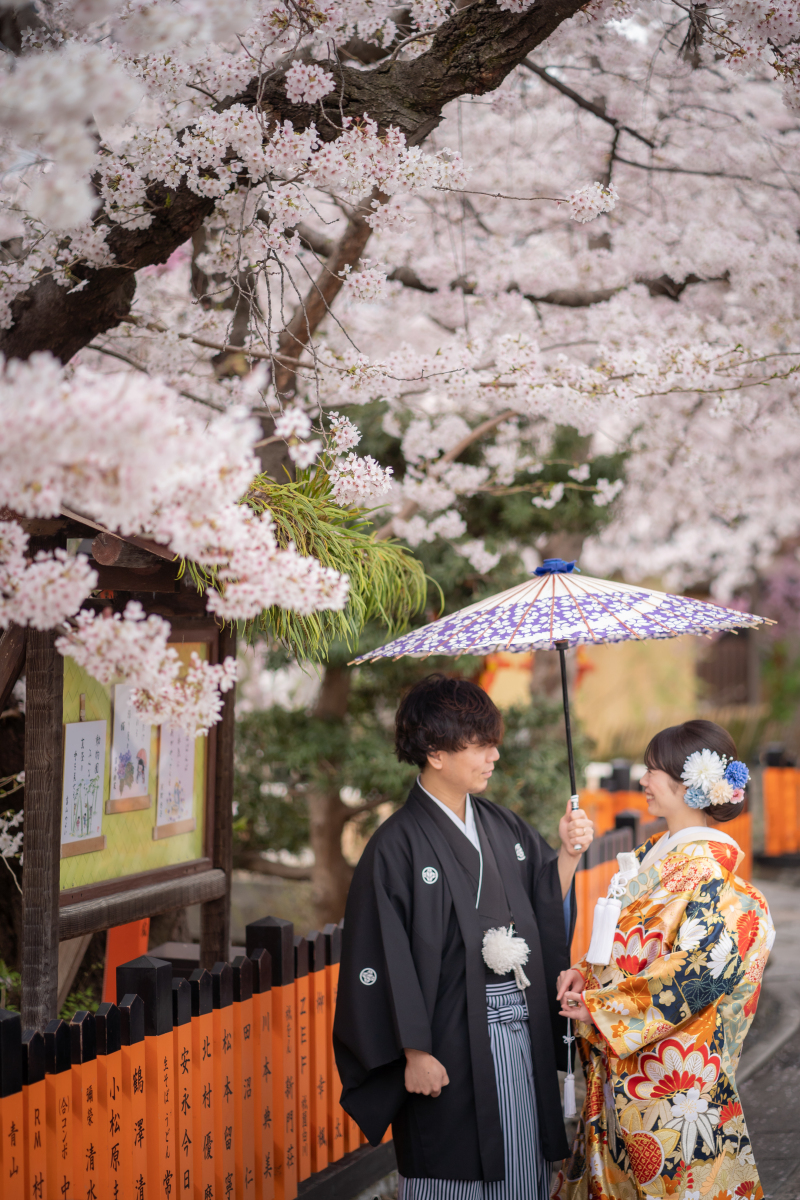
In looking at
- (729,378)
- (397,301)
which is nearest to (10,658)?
(729,378)

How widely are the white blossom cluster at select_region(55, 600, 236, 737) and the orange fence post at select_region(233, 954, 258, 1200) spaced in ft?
4.18

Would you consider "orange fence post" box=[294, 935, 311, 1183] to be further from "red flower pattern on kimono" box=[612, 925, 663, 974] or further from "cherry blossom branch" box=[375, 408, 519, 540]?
"cherry blossom branch" box=[375, 408, 519, 540]

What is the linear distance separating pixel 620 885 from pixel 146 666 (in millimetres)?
1712

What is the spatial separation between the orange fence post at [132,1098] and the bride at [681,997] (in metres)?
1.20

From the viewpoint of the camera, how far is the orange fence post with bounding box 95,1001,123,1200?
8.10 ft

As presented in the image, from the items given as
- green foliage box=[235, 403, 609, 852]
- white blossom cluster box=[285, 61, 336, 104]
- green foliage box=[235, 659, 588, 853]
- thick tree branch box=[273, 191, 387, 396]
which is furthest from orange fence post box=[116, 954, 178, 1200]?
green foliage box=[235, 659, 588, 853]

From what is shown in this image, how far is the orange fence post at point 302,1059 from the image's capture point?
130 inches

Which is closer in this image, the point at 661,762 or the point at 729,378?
the point at 661,762

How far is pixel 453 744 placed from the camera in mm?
2732

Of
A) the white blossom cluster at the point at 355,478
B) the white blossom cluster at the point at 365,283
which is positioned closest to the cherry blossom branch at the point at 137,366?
the white blossom cluster at the point at 365,283

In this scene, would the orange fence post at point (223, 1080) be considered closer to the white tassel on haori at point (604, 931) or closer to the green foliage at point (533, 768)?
the white tassel on haori at point (604, 931)

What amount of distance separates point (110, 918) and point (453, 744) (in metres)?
1.23

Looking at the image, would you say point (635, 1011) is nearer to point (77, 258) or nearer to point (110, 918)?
point (110, 918)

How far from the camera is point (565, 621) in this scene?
9.12ft
